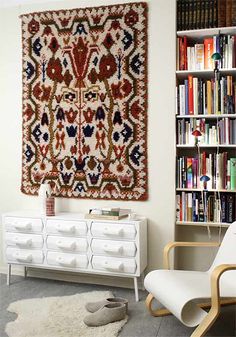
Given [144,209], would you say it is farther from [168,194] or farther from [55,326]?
[55,326]

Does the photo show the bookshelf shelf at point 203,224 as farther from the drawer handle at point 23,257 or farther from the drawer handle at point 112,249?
the drawer handle at point 23,257

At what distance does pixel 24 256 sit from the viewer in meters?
3.64

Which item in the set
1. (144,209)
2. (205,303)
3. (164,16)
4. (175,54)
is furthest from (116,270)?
(164,16)

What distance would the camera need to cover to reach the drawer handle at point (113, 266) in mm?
3363

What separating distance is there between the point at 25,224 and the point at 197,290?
1738 millimetres

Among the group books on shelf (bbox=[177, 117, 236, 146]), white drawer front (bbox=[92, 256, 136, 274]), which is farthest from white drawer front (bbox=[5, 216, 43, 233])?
books on shelf (bbox=[177, 117, 236, 146])

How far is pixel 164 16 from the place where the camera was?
3516 millimetres

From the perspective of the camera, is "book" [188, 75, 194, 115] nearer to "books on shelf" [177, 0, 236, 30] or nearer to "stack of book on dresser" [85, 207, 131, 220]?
"books on shelf" [177, 0, 236, 30]

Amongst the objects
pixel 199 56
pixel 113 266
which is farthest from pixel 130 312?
pixel 199 56

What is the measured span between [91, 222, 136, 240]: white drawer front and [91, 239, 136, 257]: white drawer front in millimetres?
51

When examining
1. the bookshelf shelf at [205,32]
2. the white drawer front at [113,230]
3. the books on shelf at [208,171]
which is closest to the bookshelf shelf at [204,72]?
the bookshelf shelf at [205,32]

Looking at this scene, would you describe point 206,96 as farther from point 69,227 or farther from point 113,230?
point 69,227

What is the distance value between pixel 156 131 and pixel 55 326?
5.92 ft

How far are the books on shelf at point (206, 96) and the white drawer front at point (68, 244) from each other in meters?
1.39
